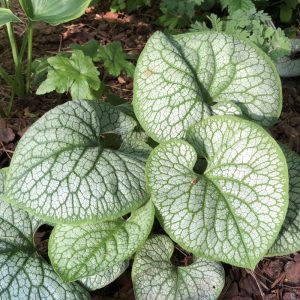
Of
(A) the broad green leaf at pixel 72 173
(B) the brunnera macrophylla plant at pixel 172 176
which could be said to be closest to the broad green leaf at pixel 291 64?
(B) the brunnera macrophylla plant at pixel 172 176

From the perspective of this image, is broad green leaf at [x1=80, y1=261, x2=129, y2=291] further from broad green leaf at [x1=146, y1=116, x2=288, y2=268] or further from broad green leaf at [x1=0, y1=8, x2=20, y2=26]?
broad green leaf at [x1=0, y1=8, x2=20, y2=26]

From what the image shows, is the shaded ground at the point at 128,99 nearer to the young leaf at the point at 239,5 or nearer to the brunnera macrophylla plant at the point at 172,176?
the brunnera macrophylla plant at the point at 172,176

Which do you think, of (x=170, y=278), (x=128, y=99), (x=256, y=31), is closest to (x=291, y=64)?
(x=256, y=31)

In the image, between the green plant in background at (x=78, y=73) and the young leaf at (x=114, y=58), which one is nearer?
the green plant in background at (x=78, y=73)

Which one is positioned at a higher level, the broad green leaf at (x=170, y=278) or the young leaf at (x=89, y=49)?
the young leaf at (x=89, y=49)

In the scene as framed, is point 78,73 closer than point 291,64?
Yes

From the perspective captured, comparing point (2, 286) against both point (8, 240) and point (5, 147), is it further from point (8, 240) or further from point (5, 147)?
point (5, 147)

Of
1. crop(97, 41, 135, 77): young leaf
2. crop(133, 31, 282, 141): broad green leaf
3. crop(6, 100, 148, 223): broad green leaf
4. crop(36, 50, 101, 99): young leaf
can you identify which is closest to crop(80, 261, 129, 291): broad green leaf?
crop(6, 100, 148, 223): broad green leaf

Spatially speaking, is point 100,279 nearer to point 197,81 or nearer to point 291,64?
point 197,81
